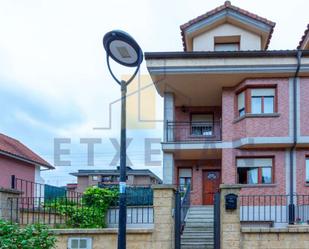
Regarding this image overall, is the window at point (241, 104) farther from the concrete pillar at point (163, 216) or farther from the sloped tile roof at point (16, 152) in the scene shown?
the sloped tile roof at point (16, 152)

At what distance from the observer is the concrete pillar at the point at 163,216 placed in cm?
848

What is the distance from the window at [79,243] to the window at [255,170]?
970cm

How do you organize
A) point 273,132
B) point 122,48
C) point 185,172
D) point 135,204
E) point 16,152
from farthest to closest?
point 16,152 → point 185,172 → point 273,132 → point 135,204 → point 122,48

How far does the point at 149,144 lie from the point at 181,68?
140 inches

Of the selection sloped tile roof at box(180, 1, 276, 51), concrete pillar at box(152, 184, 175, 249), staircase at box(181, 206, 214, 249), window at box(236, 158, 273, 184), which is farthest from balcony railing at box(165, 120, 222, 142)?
concrete pillar at box(152, 184, 175, 249)

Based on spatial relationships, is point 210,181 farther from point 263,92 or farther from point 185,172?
point 263,92

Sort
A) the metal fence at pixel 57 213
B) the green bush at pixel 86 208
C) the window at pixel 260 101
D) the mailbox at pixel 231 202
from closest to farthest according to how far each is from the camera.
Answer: the mailbox at pixel 231 202 → the metal fence at pixel 57 213 → the green bush at pixel 86 208 → the window at pixel 260 101

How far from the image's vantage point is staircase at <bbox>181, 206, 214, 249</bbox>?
10.2 meters

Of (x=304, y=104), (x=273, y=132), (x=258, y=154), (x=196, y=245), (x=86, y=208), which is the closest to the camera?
(x=196, y=245)

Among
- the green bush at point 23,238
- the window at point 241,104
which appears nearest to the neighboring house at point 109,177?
the window at point 241,104

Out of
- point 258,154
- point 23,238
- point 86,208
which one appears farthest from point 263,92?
point 23,238

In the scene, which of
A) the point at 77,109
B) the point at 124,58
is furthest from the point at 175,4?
the point at 124,58

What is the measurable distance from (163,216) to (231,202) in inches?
58.1

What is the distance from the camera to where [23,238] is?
21.7ft
